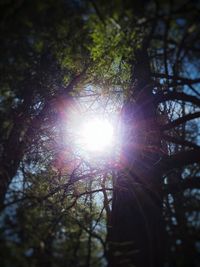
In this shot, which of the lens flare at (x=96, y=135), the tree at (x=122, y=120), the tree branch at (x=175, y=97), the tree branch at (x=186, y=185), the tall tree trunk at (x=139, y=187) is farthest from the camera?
the lens flare at (x=96, y=135)

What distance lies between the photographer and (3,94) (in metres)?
5.77

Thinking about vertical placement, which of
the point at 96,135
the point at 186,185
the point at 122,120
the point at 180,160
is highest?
the point at 96,135

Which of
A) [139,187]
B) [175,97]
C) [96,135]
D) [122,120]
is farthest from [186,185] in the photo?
[96,135]

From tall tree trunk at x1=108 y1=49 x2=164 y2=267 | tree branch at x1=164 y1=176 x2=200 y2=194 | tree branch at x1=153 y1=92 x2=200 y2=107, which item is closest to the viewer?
tall tree trunk at x1=108 y1=49 x2=164 y2=267

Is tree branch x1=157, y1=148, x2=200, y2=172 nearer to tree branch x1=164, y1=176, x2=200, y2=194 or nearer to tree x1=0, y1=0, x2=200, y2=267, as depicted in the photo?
tree x1=0, y1=0, x2=200, y2=267

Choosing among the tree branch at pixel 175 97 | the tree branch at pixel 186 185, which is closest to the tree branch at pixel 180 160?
the tree branch at pixel 186 185

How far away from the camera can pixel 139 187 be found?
607cm

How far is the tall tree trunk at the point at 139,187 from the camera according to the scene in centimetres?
538

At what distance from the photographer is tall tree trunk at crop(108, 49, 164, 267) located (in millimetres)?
5379

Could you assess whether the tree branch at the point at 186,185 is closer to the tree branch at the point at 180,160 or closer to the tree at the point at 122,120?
the tree at the point at 122,120

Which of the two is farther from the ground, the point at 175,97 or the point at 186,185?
the point at 175,97

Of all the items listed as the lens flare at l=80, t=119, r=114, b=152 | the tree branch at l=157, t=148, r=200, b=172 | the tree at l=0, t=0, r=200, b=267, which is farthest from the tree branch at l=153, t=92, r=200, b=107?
the lens flare at l=80, t=119, r=114, b=152

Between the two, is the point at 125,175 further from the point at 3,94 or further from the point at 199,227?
the point at 3,94

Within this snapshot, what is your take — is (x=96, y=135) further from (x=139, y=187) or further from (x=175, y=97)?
(x=175, y=97)
